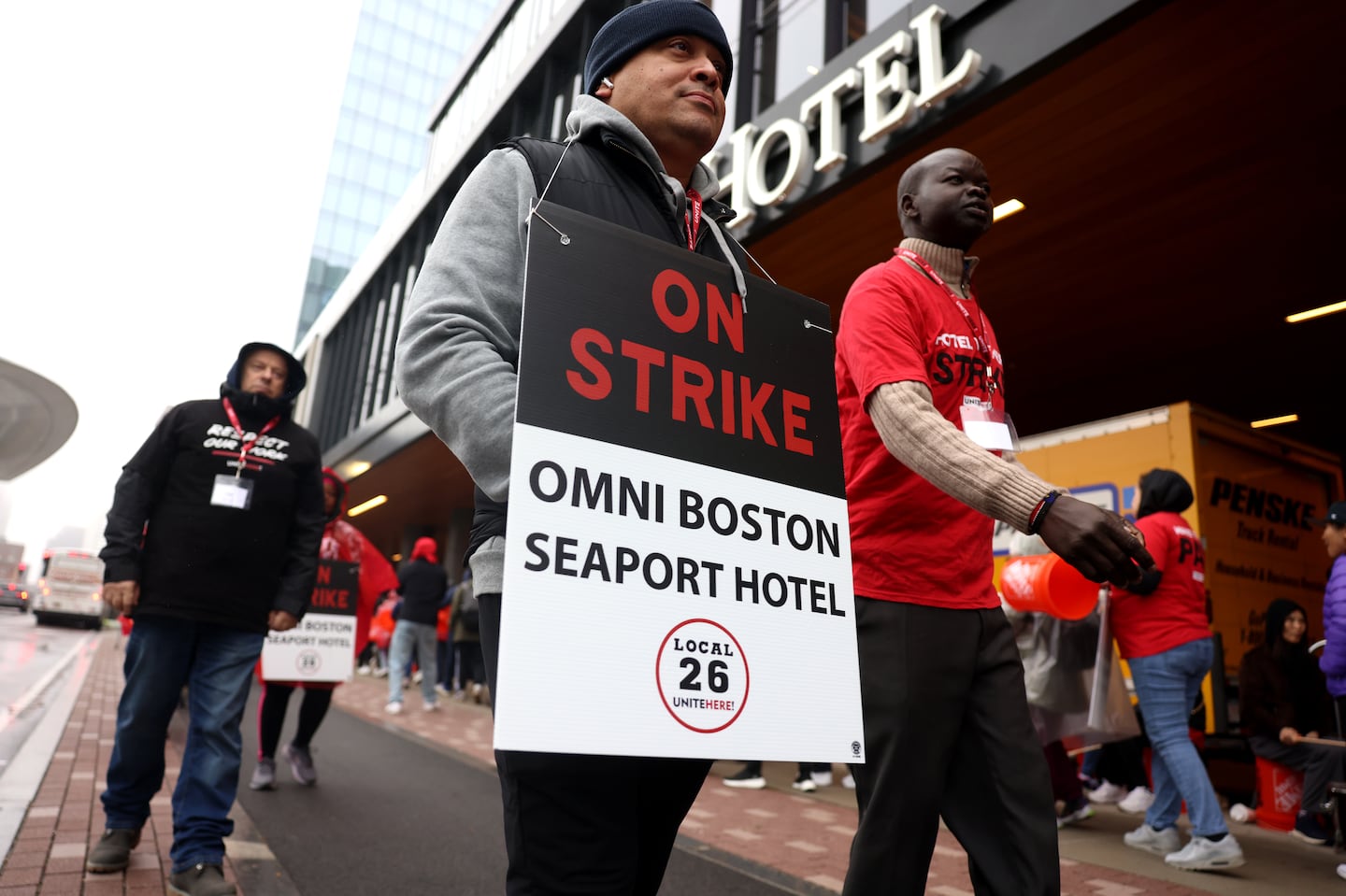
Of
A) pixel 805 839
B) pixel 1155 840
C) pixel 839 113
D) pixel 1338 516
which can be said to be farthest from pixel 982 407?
pixel 839 113

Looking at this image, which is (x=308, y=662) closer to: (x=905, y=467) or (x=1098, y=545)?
(x=905, y=467)

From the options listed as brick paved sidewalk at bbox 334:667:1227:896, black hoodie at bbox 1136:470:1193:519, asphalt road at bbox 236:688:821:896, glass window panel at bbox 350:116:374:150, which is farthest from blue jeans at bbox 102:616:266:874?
glass window panel at bbox 350:116:374:150

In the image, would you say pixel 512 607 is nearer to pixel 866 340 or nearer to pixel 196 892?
pixel 866 340

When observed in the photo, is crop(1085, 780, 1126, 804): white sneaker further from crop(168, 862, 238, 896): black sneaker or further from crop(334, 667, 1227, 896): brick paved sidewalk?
crop(168, 862, 238, 896): black sneaker

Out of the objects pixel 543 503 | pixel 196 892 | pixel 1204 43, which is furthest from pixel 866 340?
pixel 1204 43

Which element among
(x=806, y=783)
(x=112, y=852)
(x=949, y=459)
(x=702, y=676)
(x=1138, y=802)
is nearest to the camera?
(x=702, y=676)

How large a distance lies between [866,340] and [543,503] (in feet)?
3.58

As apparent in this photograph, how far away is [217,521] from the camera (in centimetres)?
358

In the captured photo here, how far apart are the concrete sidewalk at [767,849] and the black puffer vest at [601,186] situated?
2.87 meters

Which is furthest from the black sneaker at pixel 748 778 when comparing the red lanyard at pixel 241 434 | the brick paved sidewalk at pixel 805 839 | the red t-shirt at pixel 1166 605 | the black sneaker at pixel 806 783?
the red lanyard at pixel 241 434

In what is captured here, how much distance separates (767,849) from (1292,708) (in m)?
3.64

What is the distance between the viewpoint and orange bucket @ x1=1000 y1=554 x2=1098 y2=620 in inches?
121

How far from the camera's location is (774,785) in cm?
648

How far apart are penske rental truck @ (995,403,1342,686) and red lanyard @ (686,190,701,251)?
202 inches
